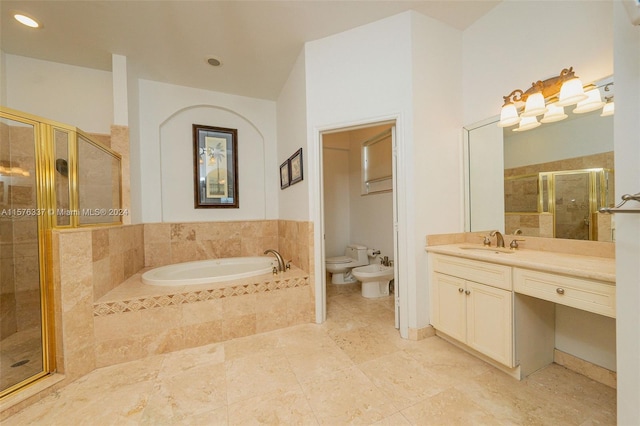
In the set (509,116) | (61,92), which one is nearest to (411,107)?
(509,116)

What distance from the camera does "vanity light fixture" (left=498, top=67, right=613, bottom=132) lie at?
142 cm

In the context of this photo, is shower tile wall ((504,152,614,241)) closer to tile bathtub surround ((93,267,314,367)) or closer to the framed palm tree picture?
tile bathtub surround ((93,267,314,367))

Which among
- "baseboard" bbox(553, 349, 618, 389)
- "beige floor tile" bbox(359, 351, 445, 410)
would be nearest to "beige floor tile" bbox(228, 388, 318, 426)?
"beige floor tile" bbox(359, 351, 445, 410)

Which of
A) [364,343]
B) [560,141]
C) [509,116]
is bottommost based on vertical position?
[364,343]

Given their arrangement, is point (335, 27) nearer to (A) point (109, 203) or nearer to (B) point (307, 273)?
(B) point (307, 273)

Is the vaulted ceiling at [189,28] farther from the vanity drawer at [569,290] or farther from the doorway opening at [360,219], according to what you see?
the vanity drawer at [569,290]

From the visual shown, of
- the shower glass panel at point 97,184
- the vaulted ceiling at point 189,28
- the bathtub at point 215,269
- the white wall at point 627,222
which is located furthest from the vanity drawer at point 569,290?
the shower glass panel at point 97,184

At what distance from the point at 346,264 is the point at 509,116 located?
2469 mm

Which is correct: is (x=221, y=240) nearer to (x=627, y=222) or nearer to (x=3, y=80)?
(x=3, y=80)

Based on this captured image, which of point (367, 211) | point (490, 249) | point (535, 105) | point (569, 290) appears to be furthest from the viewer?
point (367, 211)

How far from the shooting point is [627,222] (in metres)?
0.87

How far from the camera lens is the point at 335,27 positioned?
2.10 m

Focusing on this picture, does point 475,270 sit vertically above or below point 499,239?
below

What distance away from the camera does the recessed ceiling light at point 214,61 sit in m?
2.47
